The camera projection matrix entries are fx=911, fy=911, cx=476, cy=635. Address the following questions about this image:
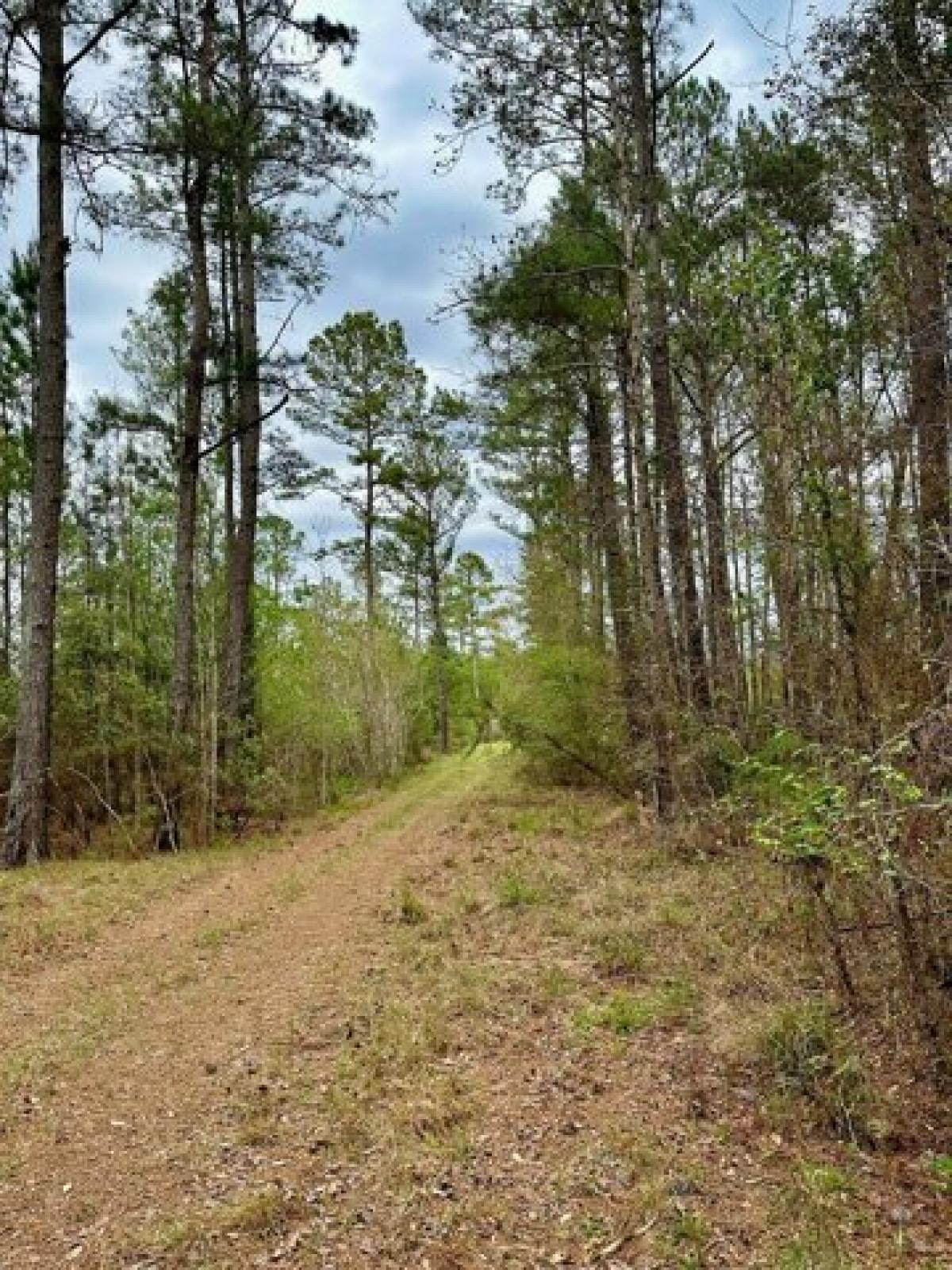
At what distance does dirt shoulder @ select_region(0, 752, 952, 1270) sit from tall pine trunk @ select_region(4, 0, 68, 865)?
9.19 feet

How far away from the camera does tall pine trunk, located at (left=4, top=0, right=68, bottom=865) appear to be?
31.8ft

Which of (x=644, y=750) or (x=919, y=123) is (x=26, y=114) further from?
(x=644, y=750)

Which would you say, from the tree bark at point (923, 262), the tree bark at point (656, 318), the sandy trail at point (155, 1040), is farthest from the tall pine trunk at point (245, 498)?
the tree bark at point (923, 262)

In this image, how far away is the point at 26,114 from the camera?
961 cm

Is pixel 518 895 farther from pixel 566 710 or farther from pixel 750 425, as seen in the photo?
pixel 566 710

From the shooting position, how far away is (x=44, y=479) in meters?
10.0

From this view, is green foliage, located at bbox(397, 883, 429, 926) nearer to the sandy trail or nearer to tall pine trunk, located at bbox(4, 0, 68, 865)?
the sandy trail

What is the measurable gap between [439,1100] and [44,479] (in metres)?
8.49

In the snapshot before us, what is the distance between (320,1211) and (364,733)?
63.2ft

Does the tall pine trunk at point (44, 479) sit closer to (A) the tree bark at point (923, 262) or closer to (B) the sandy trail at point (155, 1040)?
(B) the sandy trail at point (155, 1040)

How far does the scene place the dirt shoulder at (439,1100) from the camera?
306 cm

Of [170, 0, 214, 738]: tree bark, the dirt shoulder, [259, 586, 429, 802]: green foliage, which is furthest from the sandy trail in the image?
[259, 586, 429, 802]: green foliage

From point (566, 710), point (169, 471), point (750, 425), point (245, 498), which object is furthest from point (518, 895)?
point (169, 471)

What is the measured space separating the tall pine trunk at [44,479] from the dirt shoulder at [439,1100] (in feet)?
9.19
